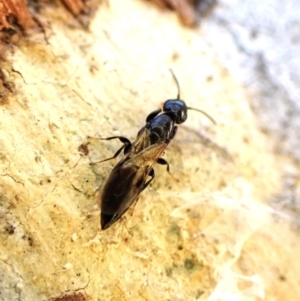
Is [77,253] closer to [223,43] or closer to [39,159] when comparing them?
[39,159]

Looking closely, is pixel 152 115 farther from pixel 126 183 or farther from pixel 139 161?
pixel 126 183

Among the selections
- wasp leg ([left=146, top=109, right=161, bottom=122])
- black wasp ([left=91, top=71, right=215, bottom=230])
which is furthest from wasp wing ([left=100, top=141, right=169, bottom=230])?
wasp leg ([left=146, top=109, right=161, bottom=122])

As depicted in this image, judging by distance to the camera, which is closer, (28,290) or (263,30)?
(28,290)

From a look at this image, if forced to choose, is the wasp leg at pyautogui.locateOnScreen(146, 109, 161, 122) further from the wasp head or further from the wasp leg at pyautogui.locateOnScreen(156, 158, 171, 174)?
the wasp leg at pyautogui.locateOnScreen(156, 158, 171, 174)

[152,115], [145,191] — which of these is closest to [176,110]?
[152,115]

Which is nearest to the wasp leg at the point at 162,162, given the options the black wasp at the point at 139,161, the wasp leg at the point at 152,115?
the black wasp at the point at 139,161

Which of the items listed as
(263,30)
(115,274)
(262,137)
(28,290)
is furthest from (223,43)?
(28,290)

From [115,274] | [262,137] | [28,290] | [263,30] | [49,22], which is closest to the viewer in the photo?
[28,290]
